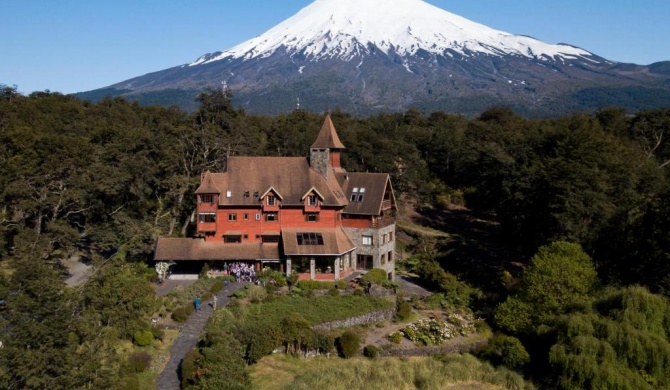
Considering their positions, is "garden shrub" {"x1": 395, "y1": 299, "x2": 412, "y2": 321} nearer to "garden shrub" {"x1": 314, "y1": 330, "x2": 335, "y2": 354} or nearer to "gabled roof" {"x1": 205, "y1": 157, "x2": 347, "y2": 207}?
"garden shrub" {"x1": 314, "y1": 330, "x2": 335, "y2": 354}

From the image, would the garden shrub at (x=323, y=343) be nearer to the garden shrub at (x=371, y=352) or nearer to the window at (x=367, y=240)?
the garden shrub at (x=371, y=352)

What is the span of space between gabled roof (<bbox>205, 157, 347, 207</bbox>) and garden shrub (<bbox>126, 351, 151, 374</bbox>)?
1752cm

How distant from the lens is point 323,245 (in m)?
43.0

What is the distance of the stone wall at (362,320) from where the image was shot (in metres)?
34.5

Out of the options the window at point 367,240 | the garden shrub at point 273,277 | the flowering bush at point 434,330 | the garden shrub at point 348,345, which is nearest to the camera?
the garden shrub at point 348,345

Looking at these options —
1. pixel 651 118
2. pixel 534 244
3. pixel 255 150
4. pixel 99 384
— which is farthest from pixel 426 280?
pixel 651 118

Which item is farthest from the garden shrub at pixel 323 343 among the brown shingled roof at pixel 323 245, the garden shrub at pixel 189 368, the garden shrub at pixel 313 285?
the brown shingled roof at pixel 323 245

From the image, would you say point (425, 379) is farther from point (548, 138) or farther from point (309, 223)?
point (548, 138)

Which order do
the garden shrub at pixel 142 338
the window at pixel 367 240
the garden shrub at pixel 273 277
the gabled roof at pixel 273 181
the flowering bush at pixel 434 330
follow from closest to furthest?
the garden shrub at pixel 142 338 < the flowering bush at pixel 434 330 < the garden shrub at pixel 273 277 < the gabled roof at pixel 273 181 < the window at pixel 367 240

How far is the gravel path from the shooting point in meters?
27.1

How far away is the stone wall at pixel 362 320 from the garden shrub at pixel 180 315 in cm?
769

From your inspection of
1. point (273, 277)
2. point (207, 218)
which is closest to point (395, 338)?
point (273, 277)

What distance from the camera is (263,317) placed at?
33719mm

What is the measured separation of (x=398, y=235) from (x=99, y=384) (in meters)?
43.2
